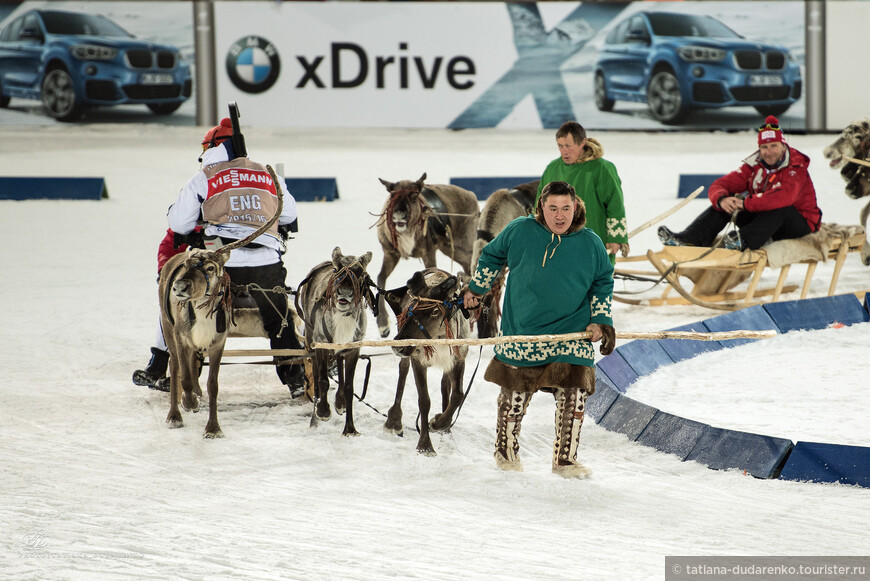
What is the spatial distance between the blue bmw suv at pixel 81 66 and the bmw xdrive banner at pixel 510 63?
0.87 metres

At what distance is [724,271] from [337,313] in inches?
184

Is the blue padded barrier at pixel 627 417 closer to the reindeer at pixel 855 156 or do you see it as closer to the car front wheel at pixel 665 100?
the reindeer at pixel 855 156

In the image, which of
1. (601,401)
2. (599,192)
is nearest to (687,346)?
(599,192)

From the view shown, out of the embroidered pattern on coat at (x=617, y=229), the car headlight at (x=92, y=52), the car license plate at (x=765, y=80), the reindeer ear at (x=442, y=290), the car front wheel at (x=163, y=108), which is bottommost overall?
the reindeer ear at (x=442, y=290)

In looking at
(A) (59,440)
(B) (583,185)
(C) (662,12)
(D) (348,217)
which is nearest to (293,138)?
(D) (348,217)

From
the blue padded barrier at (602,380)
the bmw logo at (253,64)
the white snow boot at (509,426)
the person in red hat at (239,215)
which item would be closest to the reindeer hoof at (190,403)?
the person in red hat at (239,215)

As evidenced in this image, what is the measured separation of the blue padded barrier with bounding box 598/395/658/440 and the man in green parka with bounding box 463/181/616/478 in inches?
32.5

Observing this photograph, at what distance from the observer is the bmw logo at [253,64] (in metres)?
17.2

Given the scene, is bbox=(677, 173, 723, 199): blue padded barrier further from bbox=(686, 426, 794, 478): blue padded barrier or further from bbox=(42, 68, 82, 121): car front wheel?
bbox=(686, 426, 794, 478): blue padded barrier

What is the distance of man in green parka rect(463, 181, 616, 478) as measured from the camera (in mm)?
5215

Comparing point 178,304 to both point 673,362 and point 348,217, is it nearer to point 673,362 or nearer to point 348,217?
point 673,362

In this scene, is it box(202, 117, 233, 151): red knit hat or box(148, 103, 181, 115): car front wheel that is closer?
box(202, 117, 233, 151): red knit hat

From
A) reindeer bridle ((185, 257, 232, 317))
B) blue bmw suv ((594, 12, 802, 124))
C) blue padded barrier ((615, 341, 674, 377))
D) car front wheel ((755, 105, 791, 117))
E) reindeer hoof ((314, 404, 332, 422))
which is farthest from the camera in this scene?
car front wheel ((755, 105, 791, 117))

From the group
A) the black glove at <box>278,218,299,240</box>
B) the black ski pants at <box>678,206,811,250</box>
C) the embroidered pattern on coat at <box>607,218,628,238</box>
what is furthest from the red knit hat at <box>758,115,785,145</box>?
the black glove at <box>278,218,299,240</box>
